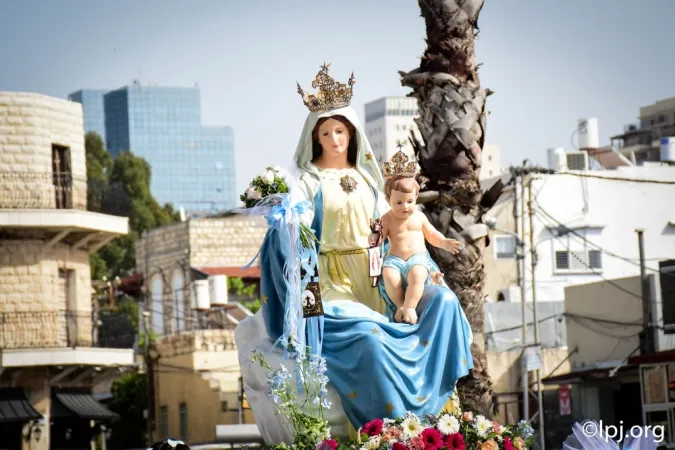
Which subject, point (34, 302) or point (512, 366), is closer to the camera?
point (34, 302)

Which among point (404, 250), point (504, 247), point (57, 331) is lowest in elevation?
point (57, 331)

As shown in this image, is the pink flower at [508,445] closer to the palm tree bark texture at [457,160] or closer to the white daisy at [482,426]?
the white daisy at [482,426]

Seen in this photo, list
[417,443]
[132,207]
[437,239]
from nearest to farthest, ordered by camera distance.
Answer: [417,443] → [437,239] → [132,207]

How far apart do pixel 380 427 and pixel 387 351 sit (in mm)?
782

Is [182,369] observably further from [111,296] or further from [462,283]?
[462,283]

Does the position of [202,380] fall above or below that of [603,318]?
below

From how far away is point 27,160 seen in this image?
40719mm

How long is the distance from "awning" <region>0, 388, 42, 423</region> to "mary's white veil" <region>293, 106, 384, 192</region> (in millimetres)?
26283

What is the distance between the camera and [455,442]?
10.6 m

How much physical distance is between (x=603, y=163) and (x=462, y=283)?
137 ft

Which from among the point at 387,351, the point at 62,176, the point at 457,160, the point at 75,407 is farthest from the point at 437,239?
the point at 62,176

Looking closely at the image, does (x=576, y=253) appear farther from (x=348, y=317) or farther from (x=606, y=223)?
(x=348, y=317)

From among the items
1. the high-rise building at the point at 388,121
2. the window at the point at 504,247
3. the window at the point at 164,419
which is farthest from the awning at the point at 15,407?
the high-rise building at the point at 388,121

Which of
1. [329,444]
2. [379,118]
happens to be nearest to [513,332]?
[329,444]
